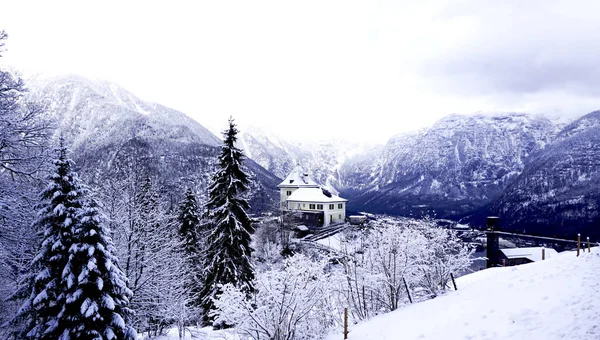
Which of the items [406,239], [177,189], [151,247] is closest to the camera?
[406,239]

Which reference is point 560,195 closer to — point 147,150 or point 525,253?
point 525,253

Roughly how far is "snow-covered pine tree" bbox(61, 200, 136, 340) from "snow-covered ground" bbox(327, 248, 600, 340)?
700cm

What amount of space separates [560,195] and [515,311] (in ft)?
500

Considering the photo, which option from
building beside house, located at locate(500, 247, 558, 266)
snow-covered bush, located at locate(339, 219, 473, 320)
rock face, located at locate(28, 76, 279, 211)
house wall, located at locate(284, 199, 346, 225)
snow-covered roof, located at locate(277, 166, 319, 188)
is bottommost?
building beside house, located at locate(500, 247, 558, 266)

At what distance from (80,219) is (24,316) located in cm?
355

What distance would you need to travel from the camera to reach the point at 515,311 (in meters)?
8.54

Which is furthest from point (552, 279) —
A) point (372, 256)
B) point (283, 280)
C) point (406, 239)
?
point (283, 280)

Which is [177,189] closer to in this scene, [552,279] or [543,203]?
[552,279]

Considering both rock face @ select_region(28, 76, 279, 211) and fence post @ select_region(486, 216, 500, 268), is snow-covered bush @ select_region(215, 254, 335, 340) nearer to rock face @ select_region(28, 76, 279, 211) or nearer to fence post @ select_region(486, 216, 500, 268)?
fence post @ select_region(486, 216, 500, 268)

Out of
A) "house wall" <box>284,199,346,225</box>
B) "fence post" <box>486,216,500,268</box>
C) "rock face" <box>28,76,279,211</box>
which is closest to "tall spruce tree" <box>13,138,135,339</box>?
"fence post" <box>486,216,500,268</box>

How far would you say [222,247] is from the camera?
63.0 ft

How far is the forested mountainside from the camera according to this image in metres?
106

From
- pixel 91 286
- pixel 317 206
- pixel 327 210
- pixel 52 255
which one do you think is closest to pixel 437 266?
pixel 91 286

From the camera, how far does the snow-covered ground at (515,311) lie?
23.7 feet
